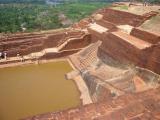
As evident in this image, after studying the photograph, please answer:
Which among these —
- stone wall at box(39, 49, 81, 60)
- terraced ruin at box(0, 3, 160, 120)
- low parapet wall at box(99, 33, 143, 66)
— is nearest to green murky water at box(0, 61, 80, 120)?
terraced ruin at box(0, 3, 160, 120)

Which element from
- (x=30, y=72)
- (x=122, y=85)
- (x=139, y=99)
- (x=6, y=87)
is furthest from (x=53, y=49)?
(x=139, y=99)

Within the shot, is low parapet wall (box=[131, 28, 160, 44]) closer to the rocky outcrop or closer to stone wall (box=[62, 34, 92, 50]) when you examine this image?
the rocky outcrop

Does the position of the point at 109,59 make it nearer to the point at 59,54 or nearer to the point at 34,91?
the point at 34,91

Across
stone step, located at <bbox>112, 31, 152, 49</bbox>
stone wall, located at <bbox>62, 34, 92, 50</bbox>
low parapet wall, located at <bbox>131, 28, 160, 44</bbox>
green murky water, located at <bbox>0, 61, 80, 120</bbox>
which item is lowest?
green murky water, located at <bbox>0, 61, 80, 120</bbox>

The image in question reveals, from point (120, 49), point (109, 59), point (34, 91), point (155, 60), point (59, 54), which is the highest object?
point (155, 60)

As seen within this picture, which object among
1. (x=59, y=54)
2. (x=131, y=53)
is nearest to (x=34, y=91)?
(x=131, y=53)

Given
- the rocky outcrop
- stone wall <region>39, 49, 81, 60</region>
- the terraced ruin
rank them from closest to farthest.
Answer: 1. the rocky outcrop
2. the terraced ruin
3. stone wall <region>39, 49, 81, 60</region>

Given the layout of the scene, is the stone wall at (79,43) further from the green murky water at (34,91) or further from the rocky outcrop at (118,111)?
the rocky outcrop at (118,111)

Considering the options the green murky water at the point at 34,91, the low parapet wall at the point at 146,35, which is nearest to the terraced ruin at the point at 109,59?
the low parapet wall at the point at 146,35
